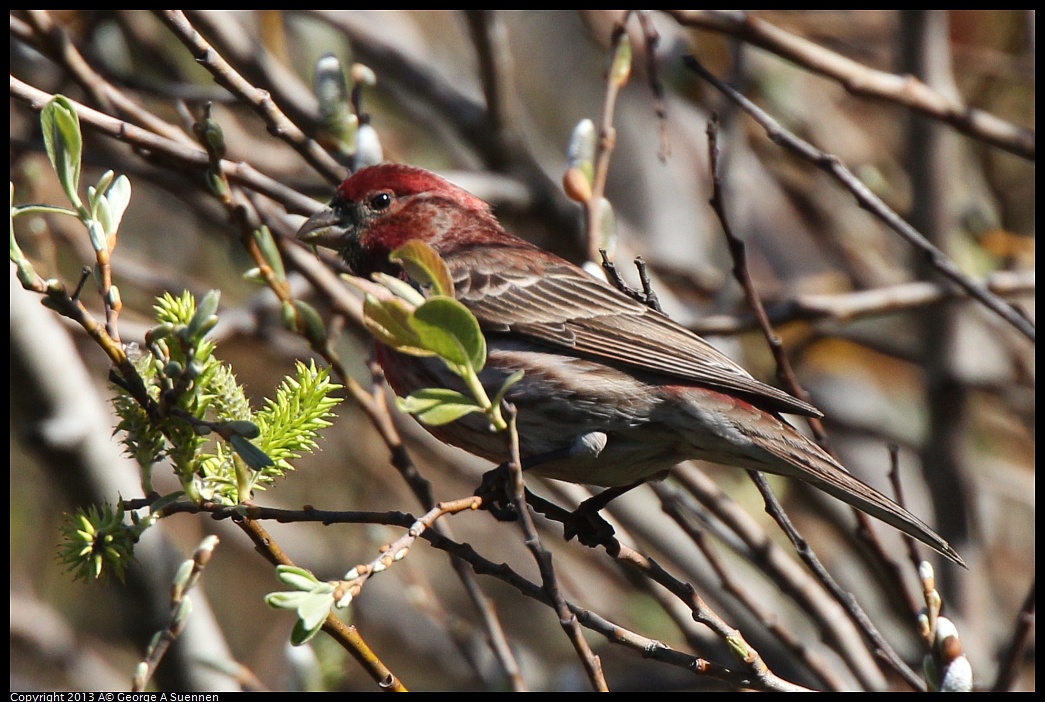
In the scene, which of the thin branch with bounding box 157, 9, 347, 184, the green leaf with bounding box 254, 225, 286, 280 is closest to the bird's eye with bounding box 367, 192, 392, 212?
the thin branch with bounding box 157, 9, 347, 184

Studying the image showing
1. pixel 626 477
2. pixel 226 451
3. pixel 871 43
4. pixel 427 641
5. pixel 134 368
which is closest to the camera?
pixel 134 368

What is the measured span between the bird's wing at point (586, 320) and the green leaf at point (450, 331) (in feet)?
5.19

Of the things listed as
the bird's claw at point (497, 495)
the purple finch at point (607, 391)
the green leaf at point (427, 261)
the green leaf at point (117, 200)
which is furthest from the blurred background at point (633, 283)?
the green leaf at point (427, 261)

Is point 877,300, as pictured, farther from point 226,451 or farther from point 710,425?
point 226,451

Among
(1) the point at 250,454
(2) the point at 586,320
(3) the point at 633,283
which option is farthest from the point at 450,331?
(3) the point at 633,283

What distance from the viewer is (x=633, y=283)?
569cm

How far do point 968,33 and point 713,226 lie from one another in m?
2.46

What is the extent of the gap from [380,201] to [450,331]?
2445mm

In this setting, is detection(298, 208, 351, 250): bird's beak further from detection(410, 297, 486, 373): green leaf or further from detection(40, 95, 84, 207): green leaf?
detection(410, 297, 486, 373): green leaf

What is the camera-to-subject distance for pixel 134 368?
7.36 ft

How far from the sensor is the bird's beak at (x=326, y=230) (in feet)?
13.8

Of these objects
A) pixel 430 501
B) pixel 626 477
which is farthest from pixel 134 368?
pixel 626 477

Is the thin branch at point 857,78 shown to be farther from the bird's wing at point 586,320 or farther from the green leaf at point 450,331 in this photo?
the green leaf at point 450,331

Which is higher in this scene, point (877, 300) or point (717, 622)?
point (877, 300)
